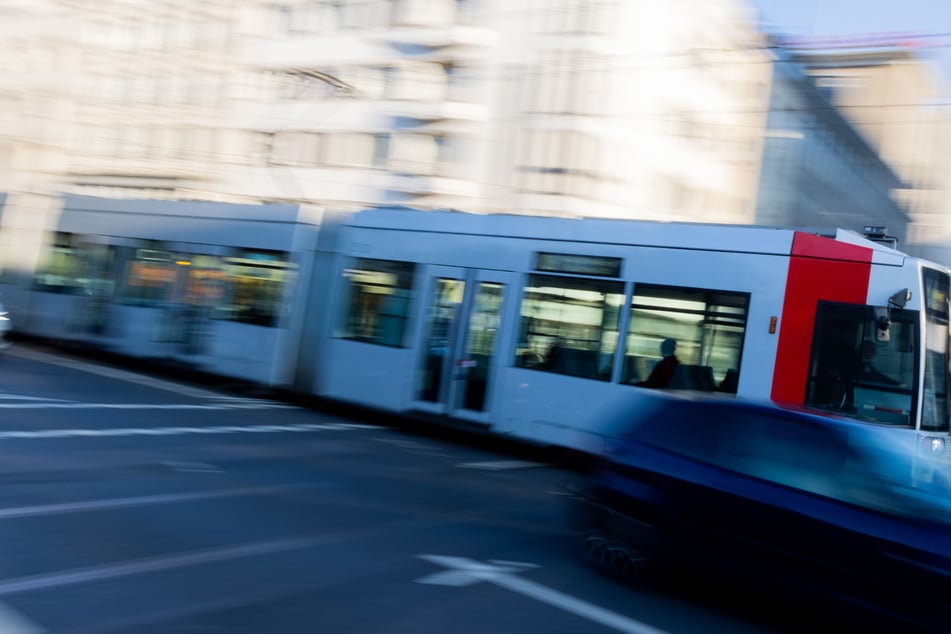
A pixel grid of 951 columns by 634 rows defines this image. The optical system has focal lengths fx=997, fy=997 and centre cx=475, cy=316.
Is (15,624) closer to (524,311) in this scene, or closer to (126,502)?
(126,502)

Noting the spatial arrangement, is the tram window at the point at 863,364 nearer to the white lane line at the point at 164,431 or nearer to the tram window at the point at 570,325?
the tram window at the point at 570,325

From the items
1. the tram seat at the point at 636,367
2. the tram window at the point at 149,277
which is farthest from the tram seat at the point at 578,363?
the tram window at the point at 149,277

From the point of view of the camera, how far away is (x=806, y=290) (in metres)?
10.6

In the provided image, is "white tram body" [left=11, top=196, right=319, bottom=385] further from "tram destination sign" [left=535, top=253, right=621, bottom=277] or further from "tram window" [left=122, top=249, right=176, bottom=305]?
"tram destination sign" [left=535, top=253, right=621, bottom=277]

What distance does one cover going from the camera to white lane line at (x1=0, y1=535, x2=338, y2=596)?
18.2ft

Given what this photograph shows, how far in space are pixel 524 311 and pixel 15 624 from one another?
8.77 m

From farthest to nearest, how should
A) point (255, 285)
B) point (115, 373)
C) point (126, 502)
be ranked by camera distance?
1. point (115, 373)
2. point (255, 285)
3. point (126, 502)

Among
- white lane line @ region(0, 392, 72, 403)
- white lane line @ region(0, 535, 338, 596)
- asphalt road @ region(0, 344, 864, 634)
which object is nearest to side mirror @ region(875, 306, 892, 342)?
asphalt road @ region(0, 344, 864, 634)

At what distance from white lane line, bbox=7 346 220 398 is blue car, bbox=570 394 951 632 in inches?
432

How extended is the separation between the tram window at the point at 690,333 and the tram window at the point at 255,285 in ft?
22.5

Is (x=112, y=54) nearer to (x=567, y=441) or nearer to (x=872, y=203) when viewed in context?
(x=872, y=203)

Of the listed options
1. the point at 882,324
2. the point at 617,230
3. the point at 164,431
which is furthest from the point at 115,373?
the point at 882,324

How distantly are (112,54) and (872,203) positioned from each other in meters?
30.7

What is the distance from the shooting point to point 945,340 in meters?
10.3
